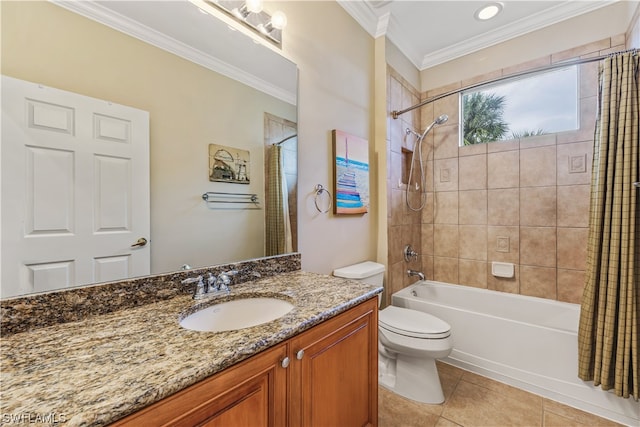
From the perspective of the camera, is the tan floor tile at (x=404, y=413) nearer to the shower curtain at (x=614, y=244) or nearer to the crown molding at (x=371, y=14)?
the shower curtain at (x=614, y=244)

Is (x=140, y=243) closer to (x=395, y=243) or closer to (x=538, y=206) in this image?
(x=395, y=243)

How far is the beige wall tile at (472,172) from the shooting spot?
2.46 metres

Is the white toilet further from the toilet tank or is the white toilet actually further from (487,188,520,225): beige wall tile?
(487,188,520,225): beige wall tile

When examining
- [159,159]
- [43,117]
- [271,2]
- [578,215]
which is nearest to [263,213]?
[159,159]

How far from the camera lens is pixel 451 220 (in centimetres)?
264

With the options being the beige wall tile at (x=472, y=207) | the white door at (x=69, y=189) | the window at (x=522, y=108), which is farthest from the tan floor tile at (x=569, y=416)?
the white door at (x=69, y=189)

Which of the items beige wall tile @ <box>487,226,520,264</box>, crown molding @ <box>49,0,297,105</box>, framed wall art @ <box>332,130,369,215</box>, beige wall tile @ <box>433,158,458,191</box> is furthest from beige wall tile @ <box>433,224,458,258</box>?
crown molding @ <box>49,0,297,105</box>

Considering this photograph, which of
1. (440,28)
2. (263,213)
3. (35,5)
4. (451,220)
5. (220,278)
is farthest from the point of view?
(451,220)

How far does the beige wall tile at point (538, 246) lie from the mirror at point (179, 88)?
205cm

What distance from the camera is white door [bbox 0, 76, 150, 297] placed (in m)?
0.73

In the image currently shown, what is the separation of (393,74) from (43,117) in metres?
2.33

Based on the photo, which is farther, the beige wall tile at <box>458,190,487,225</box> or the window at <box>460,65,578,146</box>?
the beige wall tile at <box>458,190,487,225</box>

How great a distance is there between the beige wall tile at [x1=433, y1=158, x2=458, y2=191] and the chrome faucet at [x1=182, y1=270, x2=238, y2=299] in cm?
232

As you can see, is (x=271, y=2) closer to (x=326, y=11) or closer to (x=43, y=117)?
(x=326, y=11)
